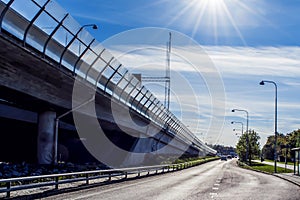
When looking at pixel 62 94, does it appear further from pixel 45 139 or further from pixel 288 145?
pixel 288 145

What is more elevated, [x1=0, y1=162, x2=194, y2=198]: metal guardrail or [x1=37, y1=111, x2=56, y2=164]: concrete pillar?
[x1=37, y1=111, x2=56, y2=164]: concrete pillar

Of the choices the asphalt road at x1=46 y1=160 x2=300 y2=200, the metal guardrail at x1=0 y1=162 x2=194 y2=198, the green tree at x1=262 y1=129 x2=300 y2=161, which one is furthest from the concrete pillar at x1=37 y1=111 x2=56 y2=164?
the green tree at x1=262 y1=129 x2=300 y2=161

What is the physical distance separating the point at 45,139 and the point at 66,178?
5.77m

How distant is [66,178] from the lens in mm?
24750

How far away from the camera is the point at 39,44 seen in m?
22.2

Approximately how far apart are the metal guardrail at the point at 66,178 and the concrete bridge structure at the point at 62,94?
4.37 meters

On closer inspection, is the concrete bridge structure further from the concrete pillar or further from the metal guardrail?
the metal guardrail

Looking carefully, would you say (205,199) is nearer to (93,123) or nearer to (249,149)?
(93,123)

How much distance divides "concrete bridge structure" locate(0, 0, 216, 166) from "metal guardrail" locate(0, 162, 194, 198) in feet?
14.3

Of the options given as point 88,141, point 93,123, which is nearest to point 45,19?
point 93,123

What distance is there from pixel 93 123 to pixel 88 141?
558 centimetres

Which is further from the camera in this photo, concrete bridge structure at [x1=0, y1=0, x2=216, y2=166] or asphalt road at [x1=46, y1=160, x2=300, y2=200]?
concrete bridge structure at [x1=0, y1=0, x2=216, y2=166]

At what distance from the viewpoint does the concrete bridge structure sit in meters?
21.1

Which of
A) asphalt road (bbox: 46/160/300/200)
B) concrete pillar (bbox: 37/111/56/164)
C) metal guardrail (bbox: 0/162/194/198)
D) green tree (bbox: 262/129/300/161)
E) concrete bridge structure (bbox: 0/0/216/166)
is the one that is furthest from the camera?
green tree (bbox: 262/129/300/161)
